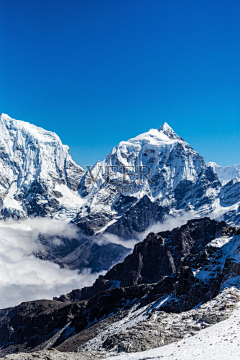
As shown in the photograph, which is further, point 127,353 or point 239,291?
point 239,291

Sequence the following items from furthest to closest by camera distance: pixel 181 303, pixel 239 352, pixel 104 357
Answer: pixel 181 303 < pixel 104 357 < pixel 239 352

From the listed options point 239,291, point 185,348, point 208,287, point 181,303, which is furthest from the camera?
point 181,303

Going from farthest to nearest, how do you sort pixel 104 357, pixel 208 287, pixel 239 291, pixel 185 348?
1. pixel 208 287
2. pixel 239 291
3. pixel 104 357
4. pixel 185 348

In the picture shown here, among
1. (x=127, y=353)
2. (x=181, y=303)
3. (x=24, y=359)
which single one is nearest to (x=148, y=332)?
(x=127, y=353)

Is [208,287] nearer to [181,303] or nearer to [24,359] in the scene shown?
[181,303]

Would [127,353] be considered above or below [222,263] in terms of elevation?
below

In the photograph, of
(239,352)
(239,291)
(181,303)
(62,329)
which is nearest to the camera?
(239,352)

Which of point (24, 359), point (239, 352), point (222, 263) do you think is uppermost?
point (222, 263)

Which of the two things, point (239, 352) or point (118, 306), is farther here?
point (118, 306)

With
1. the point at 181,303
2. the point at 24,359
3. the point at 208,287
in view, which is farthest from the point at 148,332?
the point at 181,303

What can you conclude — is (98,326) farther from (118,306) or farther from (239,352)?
(239,352)
